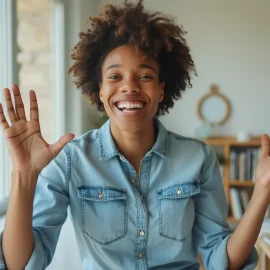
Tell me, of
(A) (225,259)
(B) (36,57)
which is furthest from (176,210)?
(B) (36,57)

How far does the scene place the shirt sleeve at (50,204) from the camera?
997mm

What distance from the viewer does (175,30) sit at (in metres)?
1.13

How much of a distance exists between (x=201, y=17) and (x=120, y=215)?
8.03 feet

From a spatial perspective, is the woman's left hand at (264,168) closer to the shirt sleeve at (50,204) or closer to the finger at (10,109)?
the shirt sleeve at (50,204)

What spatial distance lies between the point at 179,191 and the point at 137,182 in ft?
0.41

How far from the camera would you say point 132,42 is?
1051 millimetres

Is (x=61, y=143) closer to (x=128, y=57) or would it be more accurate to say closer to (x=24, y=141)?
(x=24, y=141)

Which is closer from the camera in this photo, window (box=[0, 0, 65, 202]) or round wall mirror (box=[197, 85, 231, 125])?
window (box=[0, 0, 65, 202])

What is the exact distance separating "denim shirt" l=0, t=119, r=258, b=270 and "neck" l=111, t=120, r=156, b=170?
0.03 meters

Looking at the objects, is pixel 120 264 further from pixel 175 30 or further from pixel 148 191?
pixel 175 30

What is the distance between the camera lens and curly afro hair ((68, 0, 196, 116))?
1064mm

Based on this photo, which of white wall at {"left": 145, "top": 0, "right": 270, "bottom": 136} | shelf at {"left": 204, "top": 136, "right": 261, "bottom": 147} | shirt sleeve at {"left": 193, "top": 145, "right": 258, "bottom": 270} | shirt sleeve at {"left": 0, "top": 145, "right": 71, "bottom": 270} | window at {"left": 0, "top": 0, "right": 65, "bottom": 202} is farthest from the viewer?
white wall at {"left": 145, "top": 0, "right": 270, "bottom": 136}

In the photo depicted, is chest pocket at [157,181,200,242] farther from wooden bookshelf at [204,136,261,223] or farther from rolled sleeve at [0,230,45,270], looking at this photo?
wooden bookshelf at [204,136,261,223]

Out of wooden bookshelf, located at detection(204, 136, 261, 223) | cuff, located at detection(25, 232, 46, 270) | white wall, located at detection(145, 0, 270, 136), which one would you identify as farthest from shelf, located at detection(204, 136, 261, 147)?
cuff, located at detection(25, 232, 46, 270)
